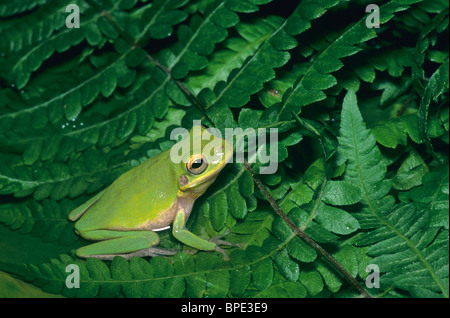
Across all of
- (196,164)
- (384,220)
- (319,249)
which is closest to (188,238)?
(196,164)

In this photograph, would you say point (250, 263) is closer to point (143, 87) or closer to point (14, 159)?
point (143, 87)

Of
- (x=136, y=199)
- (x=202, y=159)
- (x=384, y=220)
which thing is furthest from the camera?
(x=136, y=199)

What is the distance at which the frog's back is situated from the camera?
2547 millimetres

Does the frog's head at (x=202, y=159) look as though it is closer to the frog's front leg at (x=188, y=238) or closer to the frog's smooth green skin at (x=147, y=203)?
the frog's smooth green skin at (x=147, y=203)

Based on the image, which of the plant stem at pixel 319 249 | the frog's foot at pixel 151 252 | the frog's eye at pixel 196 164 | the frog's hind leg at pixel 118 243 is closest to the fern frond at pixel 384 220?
the plant stem at pixel 319 249

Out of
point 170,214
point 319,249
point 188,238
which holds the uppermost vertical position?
point 170,214

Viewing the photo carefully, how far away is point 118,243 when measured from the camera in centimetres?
256

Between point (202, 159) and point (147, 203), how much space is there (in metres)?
0.47

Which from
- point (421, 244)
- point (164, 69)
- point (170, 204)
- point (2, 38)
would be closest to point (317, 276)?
point (421, 244)

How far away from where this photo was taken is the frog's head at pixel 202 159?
235 centimetres

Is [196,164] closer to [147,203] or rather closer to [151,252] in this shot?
[147,203]

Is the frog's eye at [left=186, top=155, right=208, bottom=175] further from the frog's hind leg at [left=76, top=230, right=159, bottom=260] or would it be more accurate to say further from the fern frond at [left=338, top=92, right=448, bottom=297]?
the fern frond at [left=338, top=92, right=448, bottom=297]

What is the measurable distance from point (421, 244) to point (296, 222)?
51cm

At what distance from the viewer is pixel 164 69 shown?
2.68m
